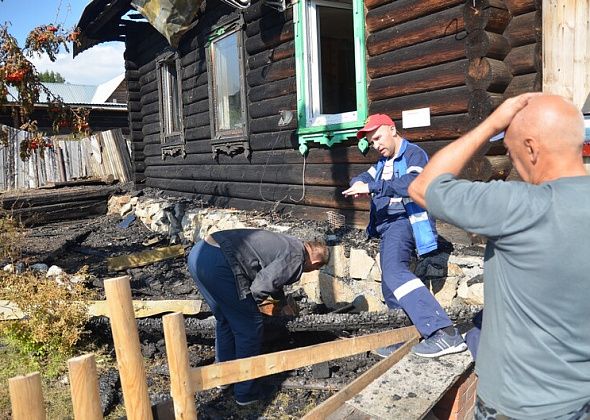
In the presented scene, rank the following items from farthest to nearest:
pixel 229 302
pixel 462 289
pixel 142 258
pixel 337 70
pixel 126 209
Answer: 1. pixel 126 209
2. pixel 337 70
3. pixel 142 258
4. pixel 462 289
5. pixel 229 302

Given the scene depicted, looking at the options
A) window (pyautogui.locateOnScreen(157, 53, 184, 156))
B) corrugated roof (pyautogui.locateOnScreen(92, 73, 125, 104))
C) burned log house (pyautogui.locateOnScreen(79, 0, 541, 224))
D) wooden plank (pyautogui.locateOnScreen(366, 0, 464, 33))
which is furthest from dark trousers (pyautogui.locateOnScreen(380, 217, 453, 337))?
corrugated roof (pyautogui.locateOnScreen(92, 73, 125, 104))

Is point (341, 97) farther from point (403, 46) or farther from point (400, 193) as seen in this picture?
point (400, 193)

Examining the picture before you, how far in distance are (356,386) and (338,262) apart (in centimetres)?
198

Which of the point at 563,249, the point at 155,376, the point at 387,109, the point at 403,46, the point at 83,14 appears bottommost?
the point at 155,376

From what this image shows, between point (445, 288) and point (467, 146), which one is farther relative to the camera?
point (445, 288)

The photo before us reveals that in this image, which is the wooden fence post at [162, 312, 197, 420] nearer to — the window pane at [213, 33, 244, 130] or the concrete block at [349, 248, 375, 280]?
the concrete block at [349, 248, 375, 280]

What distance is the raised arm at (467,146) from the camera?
1544 millimetres

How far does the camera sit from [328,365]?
4.05 meters

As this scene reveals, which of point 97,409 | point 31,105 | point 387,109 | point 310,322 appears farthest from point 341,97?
point 97,409

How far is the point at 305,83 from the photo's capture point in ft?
20.5

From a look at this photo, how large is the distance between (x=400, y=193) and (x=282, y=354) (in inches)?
51.2

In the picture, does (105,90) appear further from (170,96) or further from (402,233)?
(402,233)

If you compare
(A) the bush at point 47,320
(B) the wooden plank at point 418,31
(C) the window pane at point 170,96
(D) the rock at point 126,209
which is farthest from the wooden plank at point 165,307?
(D) the rock at point 126,209

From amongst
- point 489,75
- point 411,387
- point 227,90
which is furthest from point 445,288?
point 227,90
